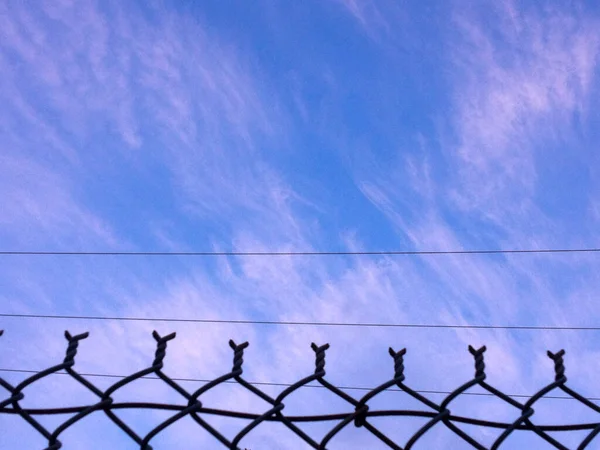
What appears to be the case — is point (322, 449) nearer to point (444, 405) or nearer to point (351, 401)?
point (351, 401)

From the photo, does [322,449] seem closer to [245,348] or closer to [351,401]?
[351,401]

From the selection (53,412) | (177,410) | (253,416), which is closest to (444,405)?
(253,416)

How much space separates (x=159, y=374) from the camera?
1.37m

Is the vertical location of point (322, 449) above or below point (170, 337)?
below

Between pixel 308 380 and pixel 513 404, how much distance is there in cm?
46

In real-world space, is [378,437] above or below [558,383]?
below

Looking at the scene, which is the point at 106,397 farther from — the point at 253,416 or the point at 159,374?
the point at 253,416

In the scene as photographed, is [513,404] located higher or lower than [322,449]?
higher

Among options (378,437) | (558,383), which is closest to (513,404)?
(558,383)

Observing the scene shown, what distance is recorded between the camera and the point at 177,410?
1385 mm

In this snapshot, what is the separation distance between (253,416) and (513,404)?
57 centimetres

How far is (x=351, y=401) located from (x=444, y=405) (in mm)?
204

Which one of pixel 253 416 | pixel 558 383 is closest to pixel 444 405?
pixel 558 383

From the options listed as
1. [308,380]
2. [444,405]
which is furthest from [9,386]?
[444,405]
